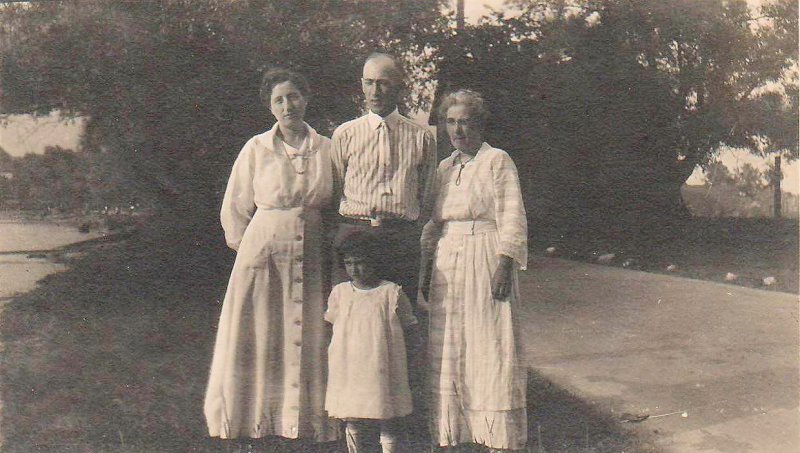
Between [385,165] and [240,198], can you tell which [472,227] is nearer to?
[385,165]

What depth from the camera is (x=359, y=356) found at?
2.84 m

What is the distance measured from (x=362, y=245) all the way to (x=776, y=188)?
5.14 metres

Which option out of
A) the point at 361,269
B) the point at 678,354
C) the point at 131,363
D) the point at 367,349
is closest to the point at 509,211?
the point at 361,269

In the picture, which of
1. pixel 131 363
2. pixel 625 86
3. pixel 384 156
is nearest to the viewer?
pixel 384 156

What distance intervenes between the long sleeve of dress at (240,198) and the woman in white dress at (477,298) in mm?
834

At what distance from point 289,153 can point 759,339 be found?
369 cm

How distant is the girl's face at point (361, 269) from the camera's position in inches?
112

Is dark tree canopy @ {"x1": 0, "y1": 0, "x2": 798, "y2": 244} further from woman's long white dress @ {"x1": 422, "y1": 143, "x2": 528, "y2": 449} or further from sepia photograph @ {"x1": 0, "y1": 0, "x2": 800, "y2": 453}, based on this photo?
woman's long white dress @ {"x1": 422, "y1": 143, "x2": 528, "y2": 449}

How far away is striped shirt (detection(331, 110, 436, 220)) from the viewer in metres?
2.91

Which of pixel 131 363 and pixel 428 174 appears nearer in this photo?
pixel 428 174

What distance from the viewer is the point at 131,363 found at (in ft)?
14.2

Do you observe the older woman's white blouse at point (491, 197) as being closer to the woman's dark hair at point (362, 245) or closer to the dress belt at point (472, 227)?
the dress belt at point (472, 227)

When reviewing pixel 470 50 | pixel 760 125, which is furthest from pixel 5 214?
pixel 760 125

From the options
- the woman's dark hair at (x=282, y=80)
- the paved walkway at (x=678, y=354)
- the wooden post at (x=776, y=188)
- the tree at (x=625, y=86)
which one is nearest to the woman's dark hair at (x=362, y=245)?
the woman's dark hair at (x=282, y=80)
